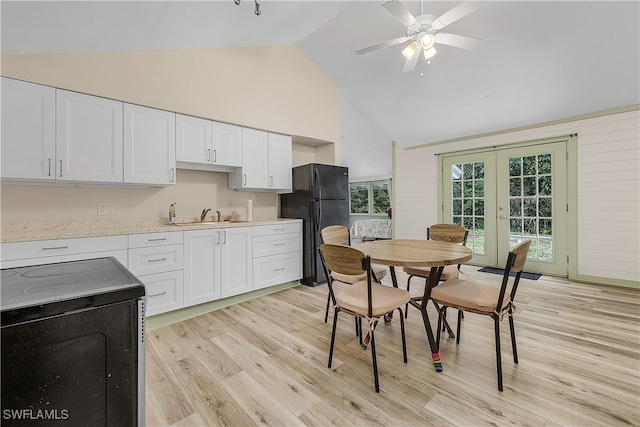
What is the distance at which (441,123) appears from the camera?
480 cm

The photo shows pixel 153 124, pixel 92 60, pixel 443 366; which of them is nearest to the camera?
pixel 443 366

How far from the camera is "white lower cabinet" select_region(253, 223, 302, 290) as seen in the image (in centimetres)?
333

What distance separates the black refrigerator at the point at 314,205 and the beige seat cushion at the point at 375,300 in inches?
67.8

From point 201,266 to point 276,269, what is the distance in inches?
38.9

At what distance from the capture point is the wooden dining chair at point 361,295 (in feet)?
5.41

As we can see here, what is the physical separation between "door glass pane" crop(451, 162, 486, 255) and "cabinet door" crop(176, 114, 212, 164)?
14.6 feet

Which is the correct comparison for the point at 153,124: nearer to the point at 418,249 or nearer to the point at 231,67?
the point at 231,67

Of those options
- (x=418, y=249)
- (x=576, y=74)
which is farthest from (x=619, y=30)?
(x=418, y=249)

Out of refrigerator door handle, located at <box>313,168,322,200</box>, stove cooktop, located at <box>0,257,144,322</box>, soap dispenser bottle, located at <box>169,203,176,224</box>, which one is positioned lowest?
stove cooktop, located at <box>0,257,144,322</box>

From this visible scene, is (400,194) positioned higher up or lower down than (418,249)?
higher up

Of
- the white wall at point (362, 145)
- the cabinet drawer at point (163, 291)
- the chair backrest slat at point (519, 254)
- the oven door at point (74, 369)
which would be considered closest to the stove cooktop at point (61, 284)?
the oven door at point (74, 369)

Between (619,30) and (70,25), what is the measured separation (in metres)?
4.99

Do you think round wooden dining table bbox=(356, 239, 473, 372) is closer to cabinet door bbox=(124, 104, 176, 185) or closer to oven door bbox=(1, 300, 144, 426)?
oven door bbox=(1, 300, 144, 426)

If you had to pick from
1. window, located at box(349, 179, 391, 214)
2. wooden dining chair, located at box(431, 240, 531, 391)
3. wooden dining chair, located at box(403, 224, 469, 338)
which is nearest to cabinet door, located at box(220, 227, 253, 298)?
wooden dining chair, located at box(403, 224, 469, 338)
